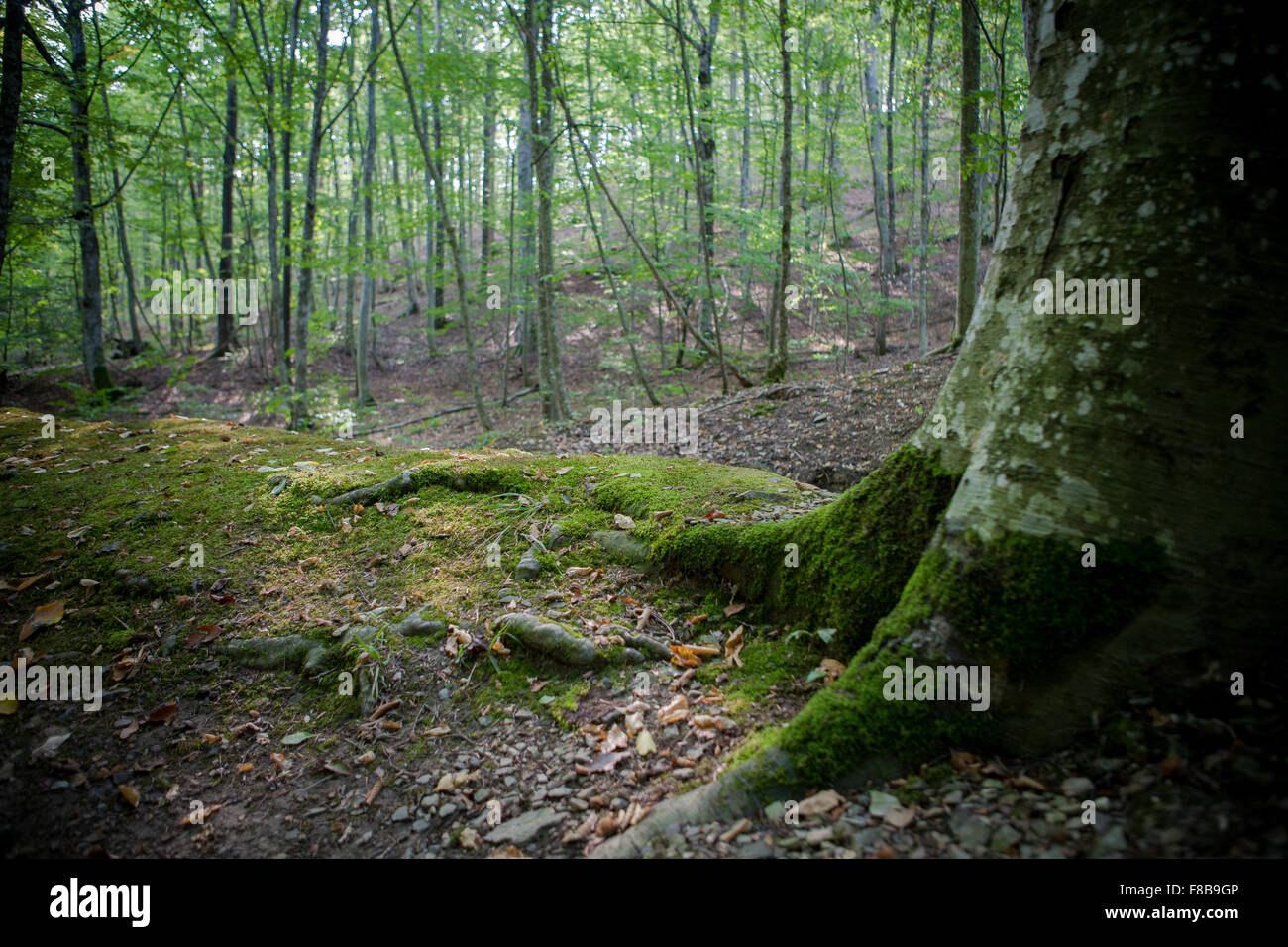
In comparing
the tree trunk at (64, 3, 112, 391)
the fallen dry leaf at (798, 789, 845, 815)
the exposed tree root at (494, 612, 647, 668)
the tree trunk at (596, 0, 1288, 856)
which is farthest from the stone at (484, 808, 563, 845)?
the tree trunk at (64, 3, 112, 391)

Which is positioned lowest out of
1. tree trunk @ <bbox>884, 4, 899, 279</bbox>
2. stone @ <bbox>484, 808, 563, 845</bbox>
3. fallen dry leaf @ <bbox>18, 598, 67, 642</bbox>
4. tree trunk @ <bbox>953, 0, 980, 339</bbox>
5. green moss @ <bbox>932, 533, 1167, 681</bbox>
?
stone @ <bbox>484, 808, 563, 845</bbox>

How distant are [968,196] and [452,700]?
8.25 m

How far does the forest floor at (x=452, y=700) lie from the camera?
2.01 meters

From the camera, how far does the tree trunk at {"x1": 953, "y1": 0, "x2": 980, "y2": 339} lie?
7.30 meters

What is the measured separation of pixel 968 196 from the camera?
7719 millimetres

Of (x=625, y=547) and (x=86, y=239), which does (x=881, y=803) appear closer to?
(x=625, y=547)

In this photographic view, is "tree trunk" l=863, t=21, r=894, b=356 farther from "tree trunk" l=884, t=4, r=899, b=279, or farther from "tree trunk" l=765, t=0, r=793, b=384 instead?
"tree trunk" l=765, t=0, r=793, b=384

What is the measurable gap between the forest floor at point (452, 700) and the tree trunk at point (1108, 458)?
0.50ft

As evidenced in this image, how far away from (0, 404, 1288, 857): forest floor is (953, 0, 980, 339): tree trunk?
4888mm

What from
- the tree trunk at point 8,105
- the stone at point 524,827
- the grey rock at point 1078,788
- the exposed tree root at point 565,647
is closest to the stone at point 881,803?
the grey rock at point 1078,788

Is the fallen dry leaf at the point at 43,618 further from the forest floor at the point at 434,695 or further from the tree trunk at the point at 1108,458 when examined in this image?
the tree trunk at the point at 1108,458

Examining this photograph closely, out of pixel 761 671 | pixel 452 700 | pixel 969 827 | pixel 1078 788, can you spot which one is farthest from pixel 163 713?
pixel 1078 788

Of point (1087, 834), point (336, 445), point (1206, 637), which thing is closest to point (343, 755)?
point (1087, 834)
